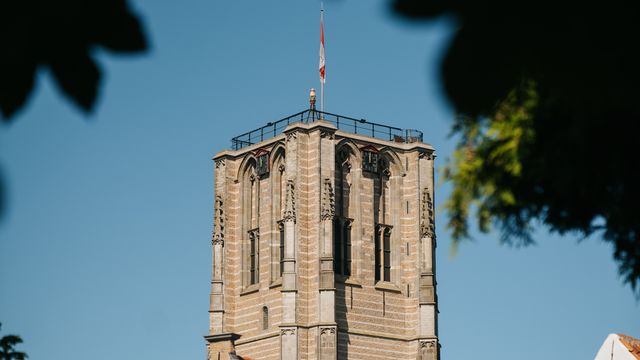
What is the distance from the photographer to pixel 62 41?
9.55 feet

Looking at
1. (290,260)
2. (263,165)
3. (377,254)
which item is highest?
(263,165)

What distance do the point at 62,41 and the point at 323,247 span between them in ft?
231

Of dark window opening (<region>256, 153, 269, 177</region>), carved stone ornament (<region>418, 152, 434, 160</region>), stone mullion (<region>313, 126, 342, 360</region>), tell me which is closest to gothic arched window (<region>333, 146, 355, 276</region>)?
stone mullion (<region>313, 126, 342, 360</region>)

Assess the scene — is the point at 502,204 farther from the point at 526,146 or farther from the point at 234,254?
the point at 234,254

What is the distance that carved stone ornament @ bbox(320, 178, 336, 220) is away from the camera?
73419 millimetres

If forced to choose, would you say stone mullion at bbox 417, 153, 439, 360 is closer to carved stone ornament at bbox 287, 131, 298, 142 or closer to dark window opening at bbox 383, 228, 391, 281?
dark window opening at bbox 383, 228, 391, 281

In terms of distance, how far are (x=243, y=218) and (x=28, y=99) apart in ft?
248

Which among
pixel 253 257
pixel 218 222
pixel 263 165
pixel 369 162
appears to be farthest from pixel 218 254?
pixel 369 162

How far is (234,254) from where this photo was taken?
3076 inches

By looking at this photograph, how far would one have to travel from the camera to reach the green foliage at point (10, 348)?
22375mm

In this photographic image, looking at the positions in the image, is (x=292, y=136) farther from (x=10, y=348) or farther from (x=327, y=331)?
(x=10, y=348)

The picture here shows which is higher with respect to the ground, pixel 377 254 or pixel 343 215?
pixel 343 215

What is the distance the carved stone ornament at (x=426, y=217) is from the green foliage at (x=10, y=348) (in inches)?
2226

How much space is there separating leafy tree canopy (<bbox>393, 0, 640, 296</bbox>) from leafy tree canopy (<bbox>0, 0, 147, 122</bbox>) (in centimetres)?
73
